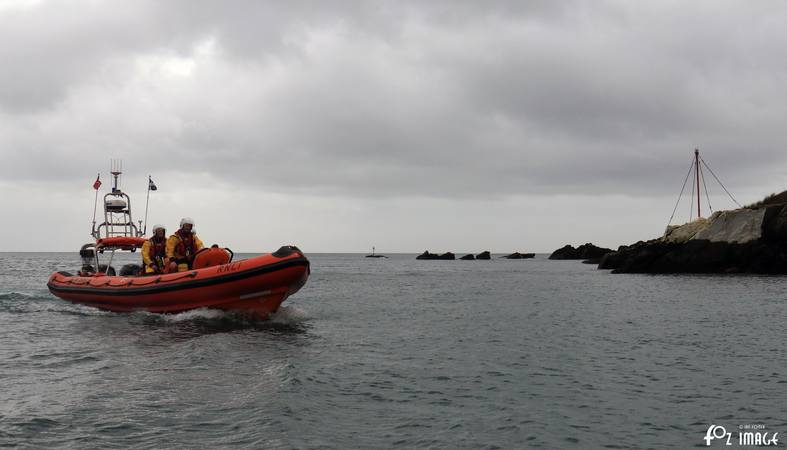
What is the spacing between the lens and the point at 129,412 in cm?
756

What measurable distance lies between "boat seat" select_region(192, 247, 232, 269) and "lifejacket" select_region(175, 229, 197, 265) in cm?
89

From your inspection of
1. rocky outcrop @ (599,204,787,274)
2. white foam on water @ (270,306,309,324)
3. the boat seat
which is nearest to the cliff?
rocky outcrop @ (599,204,787,274)

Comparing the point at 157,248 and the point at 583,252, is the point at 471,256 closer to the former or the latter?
the point at 583,252

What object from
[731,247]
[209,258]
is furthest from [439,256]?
[209,258]

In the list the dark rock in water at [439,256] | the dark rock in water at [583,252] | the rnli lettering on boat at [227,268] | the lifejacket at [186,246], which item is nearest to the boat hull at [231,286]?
the rnli lettering on boat at [227,268]

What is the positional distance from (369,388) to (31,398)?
193 inches

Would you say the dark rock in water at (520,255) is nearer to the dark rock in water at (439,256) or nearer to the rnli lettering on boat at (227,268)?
the dark rock in water at (439,256)

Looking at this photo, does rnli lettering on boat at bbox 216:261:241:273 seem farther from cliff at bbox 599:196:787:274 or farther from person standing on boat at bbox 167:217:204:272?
cliff at bbox 599:196:787:274

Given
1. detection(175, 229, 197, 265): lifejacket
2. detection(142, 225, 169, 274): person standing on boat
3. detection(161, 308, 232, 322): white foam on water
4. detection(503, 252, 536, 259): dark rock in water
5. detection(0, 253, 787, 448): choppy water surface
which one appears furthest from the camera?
detection(503, 252, 536, 259): dark rock in water

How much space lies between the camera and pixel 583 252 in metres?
110

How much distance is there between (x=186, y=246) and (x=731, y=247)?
4193 centimetres

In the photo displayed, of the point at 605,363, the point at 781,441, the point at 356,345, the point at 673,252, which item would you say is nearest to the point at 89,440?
the point at 356,345

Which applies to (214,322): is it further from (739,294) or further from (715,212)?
(715,212)

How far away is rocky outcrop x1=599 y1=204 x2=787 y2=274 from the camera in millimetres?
42406
